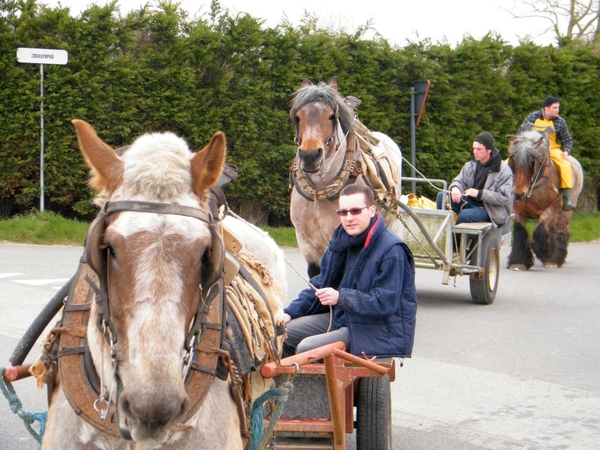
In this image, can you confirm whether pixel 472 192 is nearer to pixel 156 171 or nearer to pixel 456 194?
pixel 456 194

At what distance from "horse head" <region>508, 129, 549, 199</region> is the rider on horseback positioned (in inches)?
17.4

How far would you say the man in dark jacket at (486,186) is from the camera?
10445 millimetres

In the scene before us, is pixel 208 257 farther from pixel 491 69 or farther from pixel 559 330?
pixel 491 69

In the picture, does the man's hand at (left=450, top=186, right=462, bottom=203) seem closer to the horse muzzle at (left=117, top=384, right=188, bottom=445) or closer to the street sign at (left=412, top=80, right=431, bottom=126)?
the street sign at (left=412, top=80, right=431, bottom=126)

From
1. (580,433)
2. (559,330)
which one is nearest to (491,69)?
(559,330)

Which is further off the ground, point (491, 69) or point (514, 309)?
point (491, 69)

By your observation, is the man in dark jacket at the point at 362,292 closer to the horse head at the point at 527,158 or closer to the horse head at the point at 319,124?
the horse head at the point at 319,124

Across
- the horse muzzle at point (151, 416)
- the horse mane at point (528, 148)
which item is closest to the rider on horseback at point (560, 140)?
the horse mane at point (528, 148)

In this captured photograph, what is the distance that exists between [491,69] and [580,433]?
45.6ft

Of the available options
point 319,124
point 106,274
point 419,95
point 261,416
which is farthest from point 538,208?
point 106,274

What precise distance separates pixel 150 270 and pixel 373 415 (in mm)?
2326

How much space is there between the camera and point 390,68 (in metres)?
16.7

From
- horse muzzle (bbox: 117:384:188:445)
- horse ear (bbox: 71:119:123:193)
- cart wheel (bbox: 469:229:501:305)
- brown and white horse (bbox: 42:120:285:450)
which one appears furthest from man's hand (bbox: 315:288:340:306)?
cart wheel (bbox: 469:229:501:305)

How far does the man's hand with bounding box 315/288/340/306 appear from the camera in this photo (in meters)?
4.79
